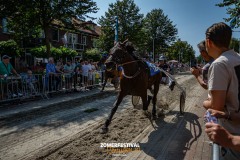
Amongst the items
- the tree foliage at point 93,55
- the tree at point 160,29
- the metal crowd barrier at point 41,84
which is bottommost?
the metal crowd barrier at point 41,84

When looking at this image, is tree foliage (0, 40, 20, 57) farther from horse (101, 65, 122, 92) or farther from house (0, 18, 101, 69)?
horse (101, 65, 122, 92)

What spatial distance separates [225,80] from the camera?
83.0 inches

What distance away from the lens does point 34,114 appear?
8562 mm

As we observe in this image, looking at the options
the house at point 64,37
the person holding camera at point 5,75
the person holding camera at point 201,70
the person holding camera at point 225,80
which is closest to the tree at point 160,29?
the house at point 64,37

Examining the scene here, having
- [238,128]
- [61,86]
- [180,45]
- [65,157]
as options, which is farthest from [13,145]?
[180,45]

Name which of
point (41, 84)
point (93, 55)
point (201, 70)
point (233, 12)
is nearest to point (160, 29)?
point (93, 55)

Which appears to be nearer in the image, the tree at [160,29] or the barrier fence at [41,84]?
the barrier fence at [41,84]

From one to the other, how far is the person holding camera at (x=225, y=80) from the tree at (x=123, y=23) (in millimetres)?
40471

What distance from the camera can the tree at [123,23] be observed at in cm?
4269

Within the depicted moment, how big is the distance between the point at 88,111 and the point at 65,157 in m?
4.45

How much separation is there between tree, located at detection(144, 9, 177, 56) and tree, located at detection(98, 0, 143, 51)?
16.2 m

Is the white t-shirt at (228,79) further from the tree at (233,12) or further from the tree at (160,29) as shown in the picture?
the tree at (160,29)

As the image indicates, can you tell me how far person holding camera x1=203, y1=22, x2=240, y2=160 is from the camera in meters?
2.12

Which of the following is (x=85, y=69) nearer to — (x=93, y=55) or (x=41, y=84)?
(x=41, y=84)
